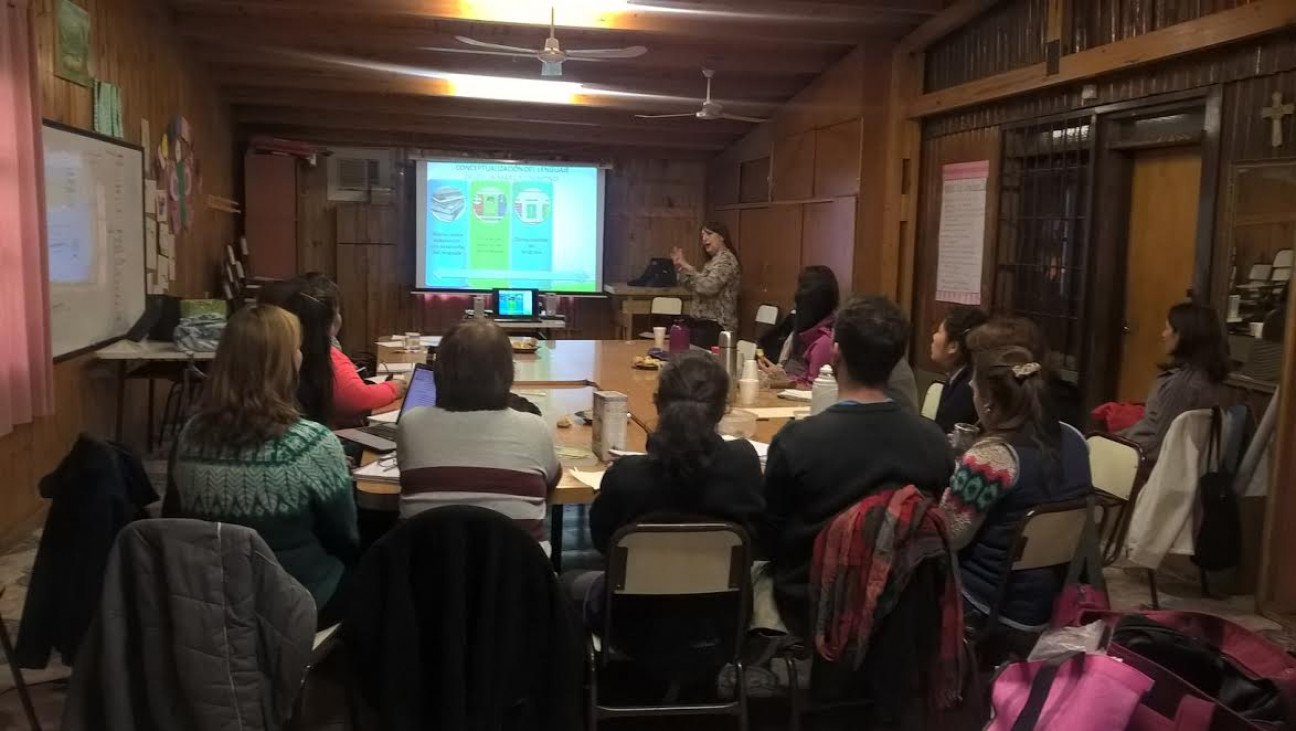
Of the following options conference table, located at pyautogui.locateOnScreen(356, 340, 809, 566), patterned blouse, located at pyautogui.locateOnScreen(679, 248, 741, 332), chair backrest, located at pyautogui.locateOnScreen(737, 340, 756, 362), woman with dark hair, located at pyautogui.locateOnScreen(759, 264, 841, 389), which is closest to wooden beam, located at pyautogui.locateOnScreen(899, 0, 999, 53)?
woman with dark hair, located at pyautogui.locateOnScreen(759, 264, 841, 389)

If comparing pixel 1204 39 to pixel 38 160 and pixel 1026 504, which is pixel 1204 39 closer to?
pixel 1026 504

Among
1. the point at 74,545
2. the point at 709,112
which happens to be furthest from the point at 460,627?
the point at 709,112

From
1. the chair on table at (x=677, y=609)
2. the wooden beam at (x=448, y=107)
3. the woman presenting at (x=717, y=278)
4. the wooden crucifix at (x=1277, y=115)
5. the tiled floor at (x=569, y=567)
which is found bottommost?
the tiled floor at (x=569, y=567)

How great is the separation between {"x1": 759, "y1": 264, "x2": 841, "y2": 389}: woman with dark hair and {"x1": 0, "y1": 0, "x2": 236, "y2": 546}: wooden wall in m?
3.02

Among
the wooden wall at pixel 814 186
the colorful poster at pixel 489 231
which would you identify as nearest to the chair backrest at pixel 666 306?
the wooden wall at pixel 814 186

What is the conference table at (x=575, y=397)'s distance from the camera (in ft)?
8.25

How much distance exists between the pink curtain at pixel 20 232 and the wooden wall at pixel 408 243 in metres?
4.98

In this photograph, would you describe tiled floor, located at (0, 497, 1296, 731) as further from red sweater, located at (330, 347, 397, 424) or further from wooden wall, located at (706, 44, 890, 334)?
wooden wall, located at (706, 44, 890, 334)

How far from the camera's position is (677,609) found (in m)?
2.20

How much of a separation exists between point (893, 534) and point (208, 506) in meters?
1.44

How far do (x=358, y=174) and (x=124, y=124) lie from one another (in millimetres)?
3885

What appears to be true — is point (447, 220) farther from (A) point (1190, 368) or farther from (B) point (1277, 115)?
(B) point (1277, 115)

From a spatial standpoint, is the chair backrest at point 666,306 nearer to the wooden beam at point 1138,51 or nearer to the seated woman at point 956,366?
the wooden beam at point 1138,51

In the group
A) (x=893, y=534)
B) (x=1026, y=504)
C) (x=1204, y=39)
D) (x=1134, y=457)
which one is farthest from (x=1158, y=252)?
(x=893, y=534)
